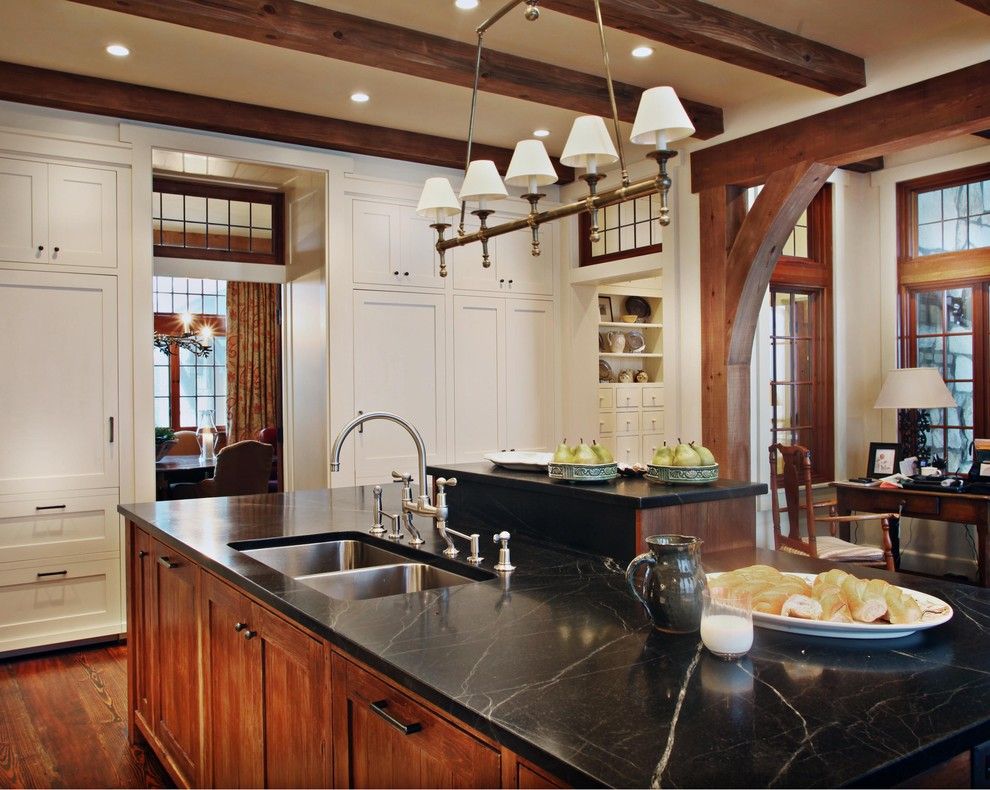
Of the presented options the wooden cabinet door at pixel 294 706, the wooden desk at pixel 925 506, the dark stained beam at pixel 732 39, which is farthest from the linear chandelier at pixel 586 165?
the wooden desk at pixel 925 506

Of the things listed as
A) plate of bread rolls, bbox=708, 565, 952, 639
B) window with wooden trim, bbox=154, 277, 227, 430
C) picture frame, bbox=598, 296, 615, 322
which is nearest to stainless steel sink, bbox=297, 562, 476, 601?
plate of bread rolls, bbox=708, 565, 952, 639

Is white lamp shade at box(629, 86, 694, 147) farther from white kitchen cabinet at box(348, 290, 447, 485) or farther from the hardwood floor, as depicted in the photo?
white kitchen cabinet at box(348, 290, 447, 485)

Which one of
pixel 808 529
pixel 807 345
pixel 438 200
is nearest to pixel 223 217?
pixel 438 200

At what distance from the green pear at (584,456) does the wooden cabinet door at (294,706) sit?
0.98 metres

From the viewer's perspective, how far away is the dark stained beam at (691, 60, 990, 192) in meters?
3.74

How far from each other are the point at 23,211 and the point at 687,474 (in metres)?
3.63

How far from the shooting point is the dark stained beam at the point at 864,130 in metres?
3.74

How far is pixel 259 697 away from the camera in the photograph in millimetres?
1996

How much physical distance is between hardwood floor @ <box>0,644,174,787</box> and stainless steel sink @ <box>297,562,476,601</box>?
108 centimetres

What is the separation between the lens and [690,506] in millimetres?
2244

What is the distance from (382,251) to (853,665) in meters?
4.31

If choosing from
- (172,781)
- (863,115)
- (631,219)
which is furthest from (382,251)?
(172,781)

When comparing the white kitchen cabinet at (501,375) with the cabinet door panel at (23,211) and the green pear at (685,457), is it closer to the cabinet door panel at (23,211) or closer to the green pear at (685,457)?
the cabinet door panel at (23,211)

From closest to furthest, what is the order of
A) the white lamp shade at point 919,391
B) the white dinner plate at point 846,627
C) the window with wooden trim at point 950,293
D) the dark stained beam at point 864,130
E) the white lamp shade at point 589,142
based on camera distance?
the white dinner plate at point 846,627 → the white lamp shade at point 589,142 → the dark stained beam at point 864,130 → the white lamp shade at point 919,391 → the window with wooden trim at point 950,293
